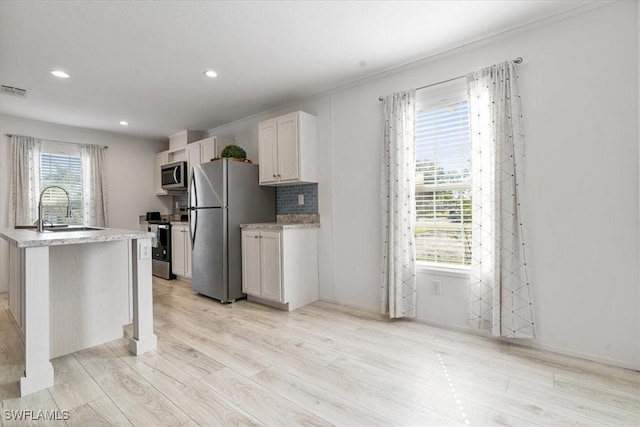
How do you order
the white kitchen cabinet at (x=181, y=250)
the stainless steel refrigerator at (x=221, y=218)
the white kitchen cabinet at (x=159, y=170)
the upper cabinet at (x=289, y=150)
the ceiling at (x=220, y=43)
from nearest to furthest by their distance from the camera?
the ceiling at (x=220, y=43) < the upper cabinet at (x=289, y=150) < the stainless steel refrigerator at (x=221, y=218) < the white kitchen cabinet at (x=181, y=250) < the white kitchen cabinet at (x=159, y=170)

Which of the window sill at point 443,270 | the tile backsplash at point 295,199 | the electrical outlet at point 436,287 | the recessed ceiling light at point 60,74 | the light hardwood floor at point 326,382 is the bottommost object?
the light hardwood floor at point 326,382

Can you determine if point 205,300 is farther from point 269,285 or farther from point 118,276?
point 118,276

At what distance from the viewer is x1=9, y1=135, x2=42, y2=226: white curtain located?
161 inches

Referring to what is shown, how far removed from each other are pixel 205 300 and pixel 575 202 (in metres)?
3.66

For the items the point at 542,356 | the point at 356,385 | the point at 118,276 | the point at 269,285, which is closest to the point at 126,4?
the point at 118,276

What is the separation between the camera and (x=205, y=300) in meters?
3.61

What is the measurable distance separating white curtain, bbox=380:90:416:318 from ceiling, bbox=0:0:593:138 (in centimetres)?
53

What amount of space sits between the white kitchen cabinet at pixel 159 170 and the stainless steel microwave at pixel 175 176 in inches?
13.1

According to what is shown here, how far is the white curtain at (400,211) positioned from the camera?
2.75 m

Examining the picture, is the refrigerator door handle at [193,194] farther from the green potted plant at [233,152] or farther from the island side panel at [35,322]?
the island side panel at [35,322]

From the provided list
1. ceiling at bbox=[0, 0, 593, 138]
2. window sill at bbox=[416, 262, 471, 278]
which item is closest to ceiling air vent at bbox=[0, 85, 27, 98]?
ceiling at bbox=[0, 0, 593, 138]

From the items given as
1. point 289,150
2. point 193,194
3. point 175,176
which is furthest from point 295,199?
point 175,176

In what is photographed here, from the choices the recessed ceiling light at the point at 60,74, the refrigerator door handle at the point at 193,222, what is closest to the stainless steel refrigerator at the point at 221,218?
the refrigerator door handle at the point at 193,222

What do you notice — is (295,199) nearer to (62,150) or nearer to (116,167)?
(116,167)
